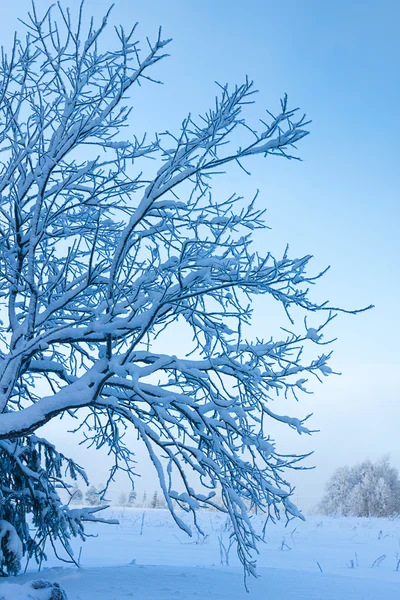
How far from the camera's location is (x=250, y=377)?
4.61m

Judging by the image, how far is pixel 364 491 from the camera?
42969mm

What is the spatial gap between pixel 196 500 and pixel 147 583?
1575 millimetres

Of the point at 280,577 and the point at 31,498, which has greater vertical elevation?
the point at 31,498

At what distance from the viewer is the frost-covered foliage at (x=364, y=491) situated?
4166 cm

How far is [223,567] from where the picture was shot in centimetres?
703

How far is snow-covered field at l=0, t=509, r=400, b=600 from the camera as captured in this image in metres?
4.95

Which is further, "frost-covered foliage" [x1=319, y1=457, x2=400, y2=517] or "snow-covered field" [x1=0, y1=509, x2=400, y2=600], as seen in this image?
"frost-covered foliage" [x1=319, y1=457, x2=400, y2=517]

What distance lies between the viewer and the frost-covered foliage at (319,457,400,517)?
1640 inches

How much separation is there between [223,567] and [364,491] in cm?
3956

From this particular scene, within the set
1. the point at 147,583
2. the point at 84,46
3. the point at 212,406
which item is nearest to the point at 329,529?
the point at 147,583

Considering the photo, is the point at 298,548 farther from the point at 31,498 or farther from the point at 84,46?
the point at 84,46

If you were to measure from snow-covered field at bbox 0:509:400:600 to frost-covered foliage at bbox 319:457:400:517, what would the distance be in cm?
2712

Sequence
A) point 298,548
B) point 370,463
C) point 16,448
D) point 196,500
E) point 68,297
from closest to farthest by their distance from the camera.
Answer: point 196,500, point 68,297, point 16,448, point 298,548, point 370,463

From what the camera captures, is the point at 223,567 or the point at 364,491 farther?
the point at 364,491
